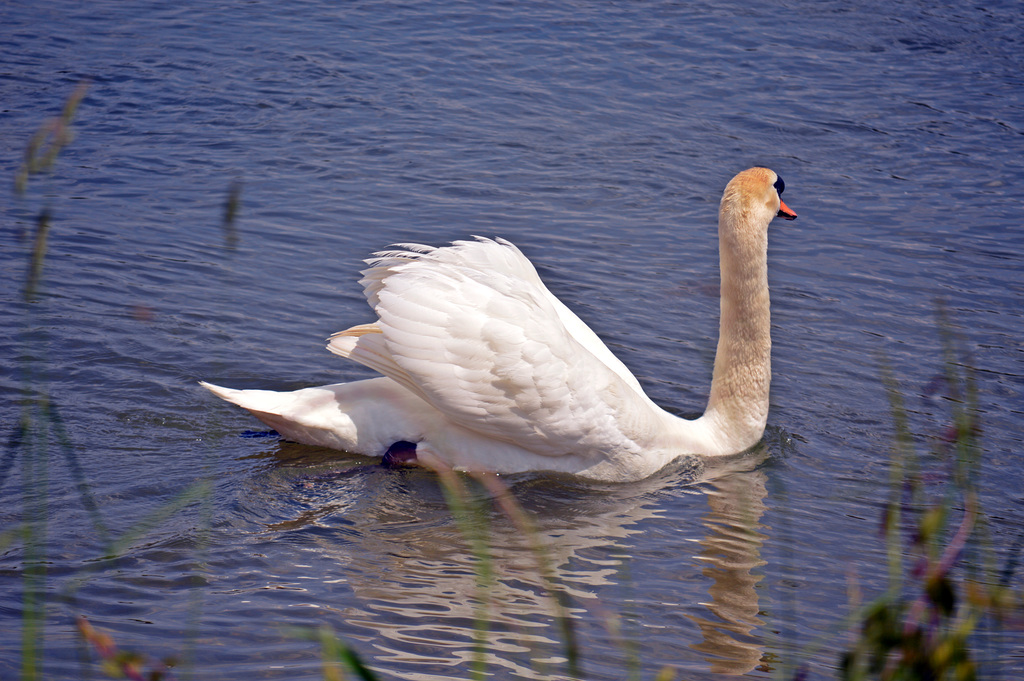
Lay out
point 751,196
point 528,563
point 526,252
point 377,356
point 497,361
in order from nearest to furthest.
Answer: point 528,563
point 497,361
point 377,356
point 751,196
point 526,252

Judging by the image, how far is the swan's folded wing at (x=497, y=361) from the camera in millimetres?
4492

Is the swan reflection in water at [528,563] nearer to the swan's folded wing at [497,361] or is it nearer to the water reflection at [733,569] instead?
the water reflection at [733,569]

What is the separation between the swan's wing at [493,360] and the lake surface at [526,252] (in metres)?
0.37

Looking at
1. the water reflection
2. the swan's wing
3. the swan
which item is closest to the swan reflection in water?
the water reflection

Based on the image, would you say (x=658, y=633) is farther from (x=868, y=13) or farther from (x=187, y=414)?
(x=868, y=13)

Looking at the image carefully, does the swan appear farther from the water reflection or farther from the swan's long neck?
the water reflection

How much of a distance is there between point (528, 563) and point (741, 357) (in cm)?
181

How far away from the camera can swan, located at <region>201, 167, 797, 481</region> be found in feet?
14.8

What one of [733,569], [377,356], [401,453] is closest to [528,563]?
[733,569]

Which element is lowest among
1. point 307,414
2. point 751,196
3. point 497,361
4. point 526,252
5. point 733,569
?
point 733,569

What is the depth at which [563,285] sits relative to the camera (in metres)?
7.28

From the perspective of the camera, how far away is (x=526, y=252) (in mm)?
7789

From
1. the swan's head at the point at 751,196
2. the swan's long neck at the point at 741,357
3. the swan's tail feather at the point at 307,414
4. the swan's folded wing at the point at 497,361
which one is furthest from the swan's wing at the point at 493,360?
the swan's head at the point at 751,196

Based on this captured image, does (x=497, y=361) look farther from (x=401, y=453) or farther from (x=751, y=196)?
(x=751, y=196)
